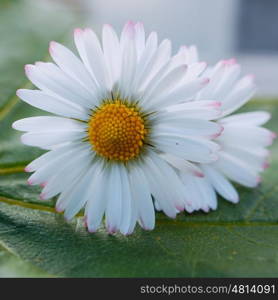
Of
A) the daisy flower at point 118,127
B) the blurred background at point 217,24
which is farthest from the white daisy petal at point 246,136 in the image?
the blurred background at point 217,24

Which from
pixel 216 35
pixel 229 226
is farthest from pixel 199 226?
pixel 216 35

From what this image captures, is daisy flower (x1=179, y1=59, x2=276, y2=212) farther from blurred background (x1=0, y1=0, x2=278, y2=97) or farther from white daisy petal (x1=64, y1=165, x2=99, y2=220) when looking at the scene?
blurred background (x1=0, y1=0, x2=278, y2=97)

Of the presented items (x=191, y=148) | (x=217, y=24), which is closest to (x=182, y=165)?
(x=191, y=148)

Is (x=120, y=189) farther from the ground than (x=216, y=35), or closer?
farther from the ground

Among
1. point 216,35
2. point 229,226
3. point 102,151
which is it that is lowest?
point 216,35

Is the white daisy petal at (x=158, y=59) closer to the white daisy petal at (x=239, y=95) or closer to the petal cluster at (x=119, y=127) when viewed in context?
the petal cluster at (x=119, y=127)

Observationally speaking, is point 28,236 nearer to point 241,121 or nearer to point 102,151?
point 102,151
